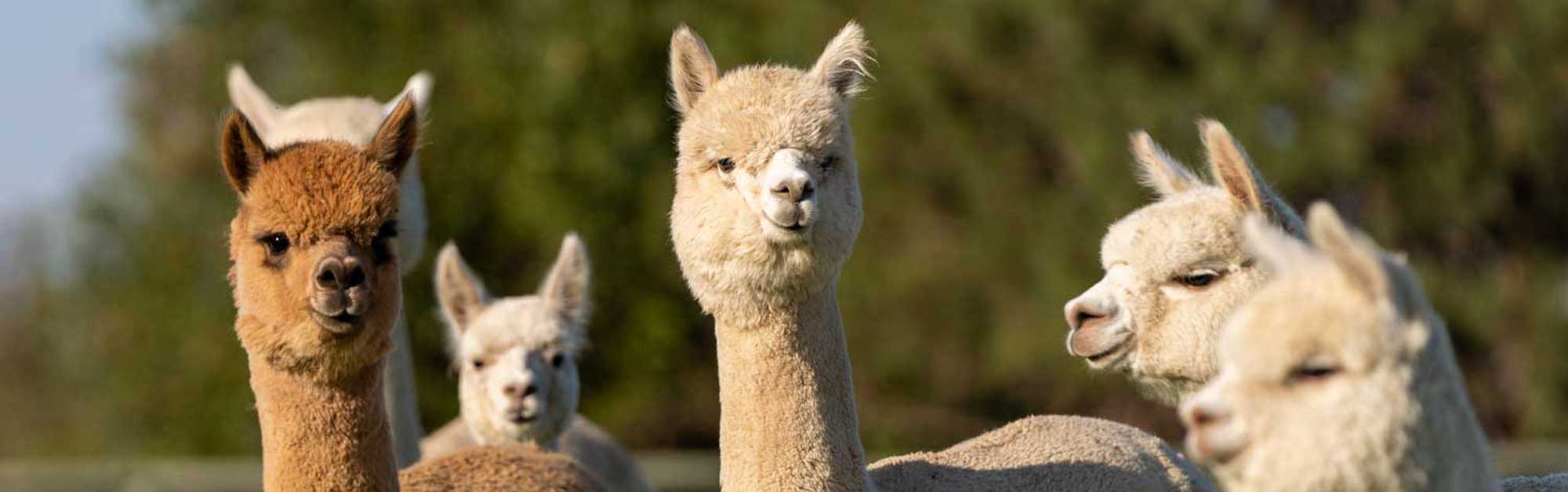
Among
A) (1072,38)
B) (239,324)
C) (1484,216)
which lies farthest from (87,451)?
(239,324)

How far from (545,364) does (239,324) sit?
3.22 m

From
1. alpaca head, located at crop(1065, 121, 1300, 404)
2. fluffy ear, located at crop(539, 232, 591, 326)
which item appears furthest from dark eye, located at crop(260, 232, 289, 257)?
fluffy ear, located at crop(539, 232, 591, 326)

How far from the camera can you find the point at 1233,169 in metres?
5.61

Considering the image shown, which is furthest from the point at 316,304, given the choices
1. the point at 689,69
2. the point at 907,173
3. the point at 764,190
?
the point at 907,173

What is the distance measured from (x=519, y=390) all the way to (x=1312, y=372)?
15.9ft

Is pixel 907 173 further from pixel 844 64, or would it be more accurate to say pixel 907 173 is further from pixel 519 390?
pixel 844 64

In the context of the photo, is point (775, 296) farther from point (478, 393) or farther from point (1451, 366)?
point (478, 393)

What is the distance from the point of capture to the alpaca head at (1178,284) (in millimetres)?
5516

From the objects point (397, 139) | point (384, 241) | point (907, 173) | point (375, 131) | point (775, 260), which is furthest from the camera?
point (907, 173)

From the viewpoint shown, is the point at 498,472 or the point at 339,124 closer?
the point at 498,472

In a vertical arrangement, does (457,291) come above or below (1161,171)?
above

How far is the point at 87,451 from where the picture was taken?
95.0 feet

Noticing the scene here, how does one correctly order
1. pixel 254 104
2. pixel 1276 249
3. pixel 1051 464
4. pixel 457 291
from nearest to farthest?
pixel 1276 249 < pixel 1051 464 < pixel 254 104 < pixel 457 291

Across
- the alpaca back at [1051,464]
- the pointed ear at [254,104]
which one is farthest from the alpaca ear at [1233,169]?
the pointed ear at [254,104]
